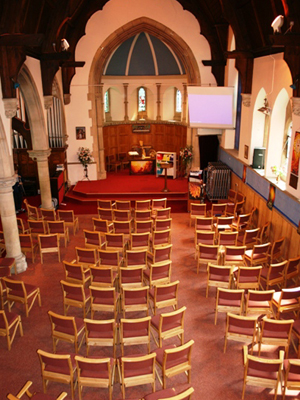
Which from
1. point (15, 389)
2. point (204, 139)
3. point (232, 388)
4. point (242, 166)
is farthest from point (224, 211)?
point (15, 389)

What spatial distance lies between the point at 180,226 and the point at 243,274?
4.95 metres

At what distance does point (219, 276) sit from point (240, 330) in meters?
1.76

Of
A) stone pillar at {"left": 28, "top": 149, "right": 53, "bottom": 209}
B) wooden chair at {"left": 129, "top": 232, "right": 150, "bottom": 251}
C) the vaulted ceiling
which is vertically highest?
the vaulted ceiling

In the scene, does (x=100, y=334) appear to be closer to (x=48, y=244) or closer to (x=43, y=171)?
(x=48, y=244)

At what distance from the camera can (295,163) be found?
9445 mm

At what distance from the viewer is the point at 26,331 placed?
7.25 m

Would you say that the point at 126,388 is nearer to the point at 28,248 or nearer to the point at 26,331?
the point at 26,331

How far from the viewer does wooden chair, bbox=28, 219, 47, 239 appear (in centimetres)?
1091

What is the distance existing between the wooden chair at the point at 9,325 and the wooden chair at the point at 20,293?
471 millimetres

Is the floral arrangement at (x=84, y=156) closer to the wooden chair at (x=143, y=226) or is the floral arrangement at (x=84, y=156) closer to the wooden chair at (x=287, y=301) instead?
the wooden chair at (x=143, y=226)

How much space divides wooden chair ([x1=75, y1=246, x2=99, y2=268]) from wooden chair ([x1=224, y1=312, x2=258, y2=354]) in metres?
3.63

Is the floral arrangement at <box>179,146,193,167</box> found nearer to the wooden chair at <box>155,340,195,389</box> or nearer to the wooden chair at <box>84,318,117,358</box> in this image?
the wooden chair at <box>84,318,117,358</box>

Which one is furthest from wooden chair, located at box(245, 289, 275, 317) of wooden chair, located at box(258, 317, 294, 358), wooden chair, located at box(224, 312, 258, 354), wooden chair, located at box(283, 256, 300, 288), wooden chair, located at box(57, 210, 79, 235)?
wooden chair, located at box(57, 210, 79, 235)

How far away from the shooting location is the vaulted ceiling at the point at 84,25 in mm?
8305
